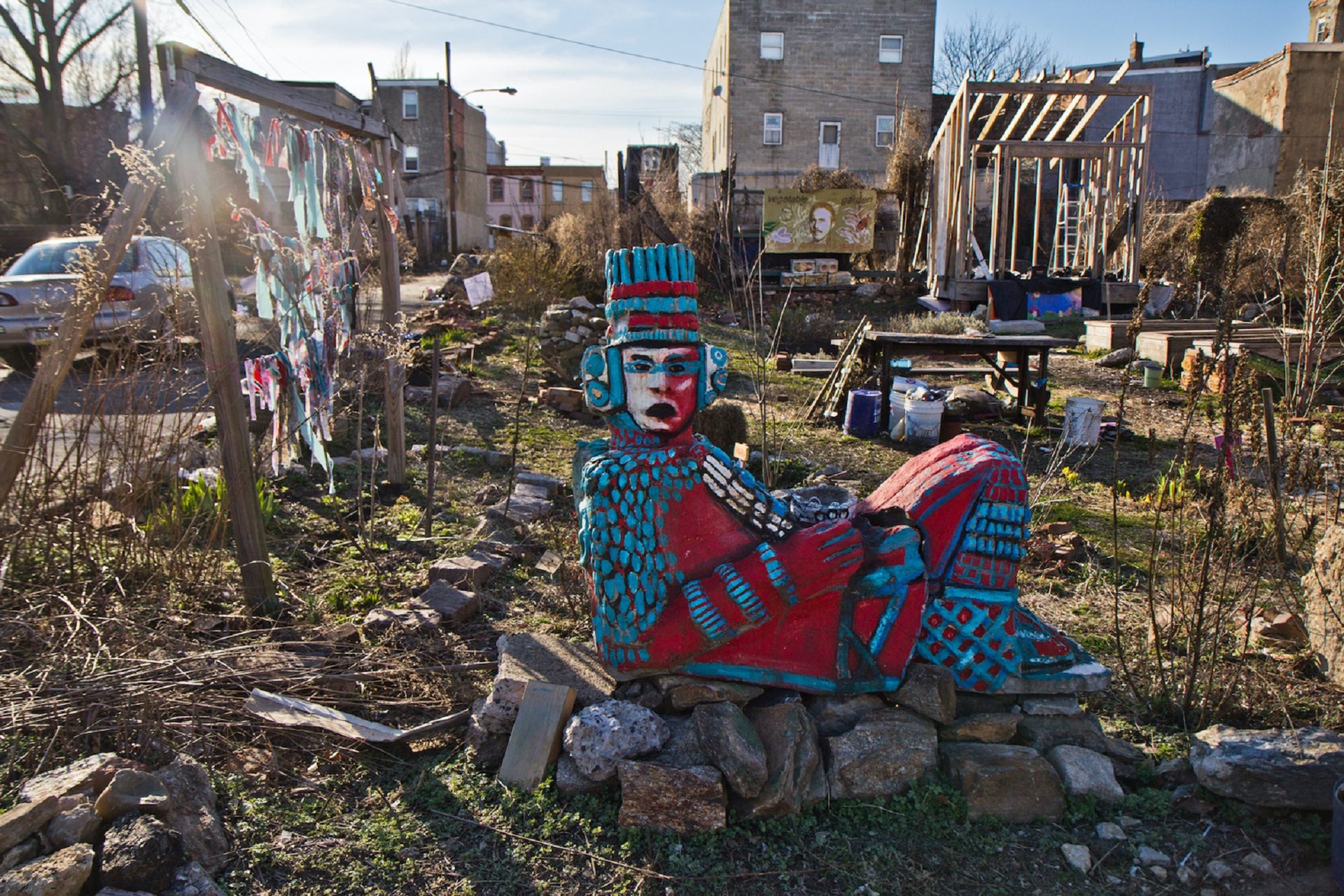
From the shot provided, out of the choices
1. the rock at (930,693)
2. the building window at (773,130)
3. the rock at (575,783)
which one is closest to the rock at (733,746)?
the rock at (575,783)

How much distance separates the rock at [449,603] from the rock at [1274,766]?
317cm

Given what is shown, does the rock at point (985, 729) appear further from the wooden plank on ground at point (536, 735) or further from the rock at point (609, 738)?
the wooden plank on ground at point (536, 735)

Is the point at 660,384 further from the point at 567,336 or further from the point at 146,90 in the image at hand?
the point at 567,336

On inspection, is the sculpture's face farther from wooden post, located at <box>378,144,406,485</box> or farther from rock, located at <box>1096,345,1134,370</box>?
rock, located at <box>1096,345,1134,370</box>

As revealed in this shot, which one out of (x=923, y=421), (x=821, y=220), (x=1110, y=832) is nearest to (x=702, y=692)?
(x=1110, y=832)

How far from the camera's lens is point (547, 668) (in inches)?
136

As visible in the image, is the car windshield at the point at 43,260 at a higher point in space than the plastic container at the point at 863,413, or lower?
higher

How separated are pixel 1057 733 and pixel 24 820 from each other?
3.26 m

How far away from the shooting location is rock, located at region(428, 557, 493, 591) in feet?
15.6

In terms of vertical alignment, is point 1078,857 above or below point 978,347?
below

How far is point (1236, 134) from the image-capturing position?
24031 millimetres

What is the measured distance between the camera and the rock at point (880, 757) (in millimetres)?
3027

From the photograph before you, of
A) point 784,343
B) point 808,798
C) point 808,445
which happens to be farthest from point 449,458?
point 784,343

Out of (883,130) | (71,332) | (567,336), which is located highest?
(883,130)
